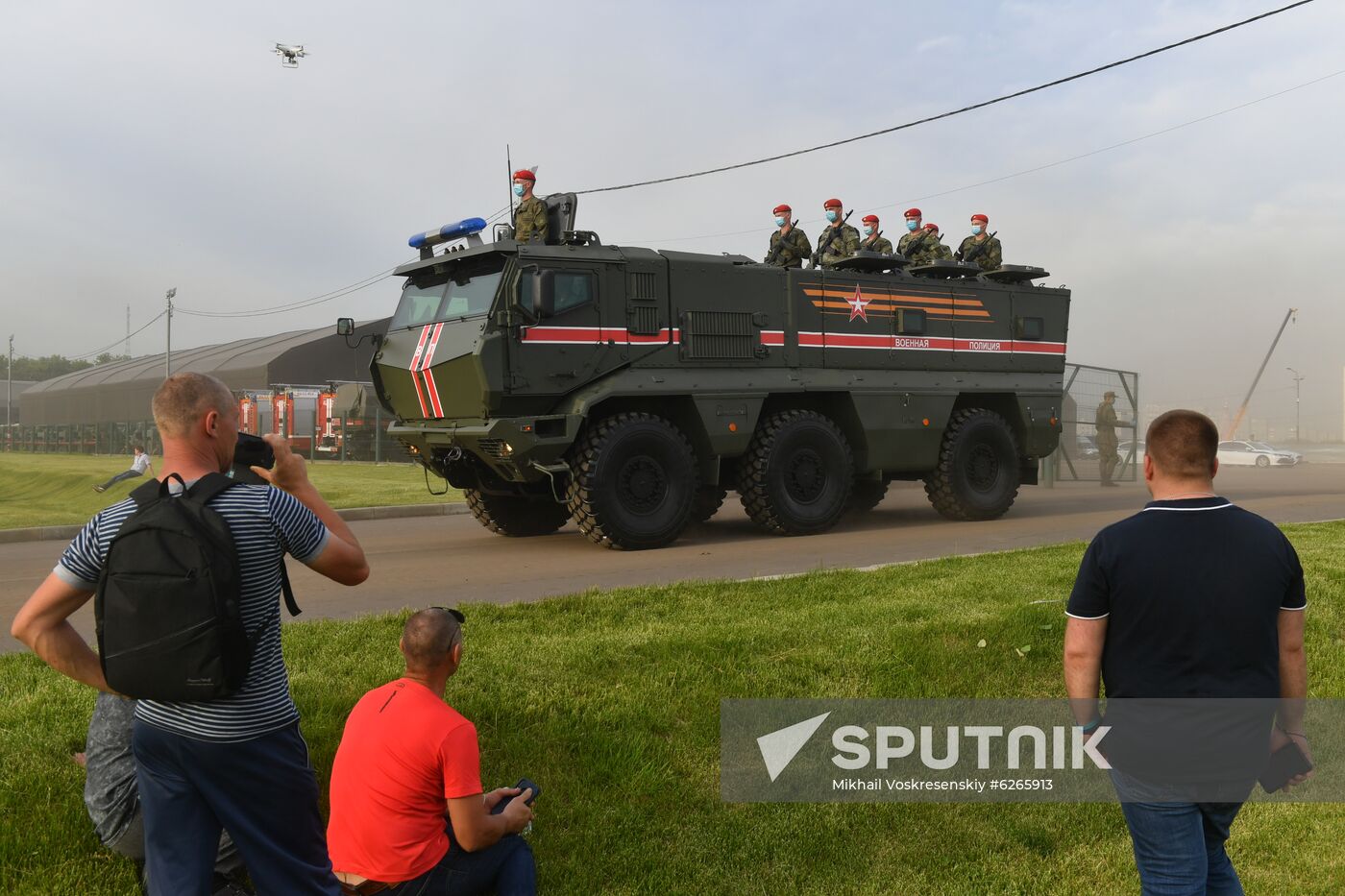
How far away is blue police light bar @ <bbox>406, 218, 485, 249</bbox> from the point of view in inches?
430

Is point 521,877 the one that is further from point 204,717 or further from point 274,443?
point 274,443

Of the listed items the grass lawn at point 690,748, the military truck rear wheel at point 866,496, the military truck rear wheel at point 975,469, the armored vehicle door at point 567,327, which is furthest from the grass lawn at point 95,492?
the grass lawn at point 690,748

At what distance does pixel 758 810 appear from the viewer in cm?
434

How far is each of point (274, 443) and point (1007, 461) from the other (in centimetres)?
1227

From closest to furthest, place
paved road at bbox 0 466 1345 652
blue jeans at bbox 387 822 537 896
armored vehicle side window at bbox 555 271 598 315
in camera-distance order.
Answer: blue jeans at bbox 387 822 537 896 → paved road at bbox 0 466 1345 652 → armored vehicle side window at bbox 555 271 598 315

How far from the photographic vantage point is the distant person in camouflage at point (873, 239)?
1371cm

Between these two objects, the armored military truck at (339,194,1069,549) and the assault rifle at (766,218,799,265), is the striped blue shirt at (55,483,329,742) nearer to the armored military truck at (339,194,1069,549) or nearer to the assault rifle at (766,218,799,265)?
the armored military truck at (339,194,1069,549)

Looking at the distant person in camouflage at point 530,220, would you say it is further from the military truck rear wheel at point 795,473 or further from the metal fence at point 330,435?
the metal fence at point 330,435

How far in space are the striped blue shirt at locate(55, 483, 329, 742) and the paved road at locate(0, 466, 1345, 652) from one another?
15.6ft

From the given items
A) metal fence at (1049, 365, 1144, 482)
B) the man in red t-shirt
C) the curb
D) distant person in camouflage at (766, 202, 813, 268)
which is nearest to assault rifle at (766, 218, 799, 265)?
distant person in camouflage at (766, 202, 813, 268)

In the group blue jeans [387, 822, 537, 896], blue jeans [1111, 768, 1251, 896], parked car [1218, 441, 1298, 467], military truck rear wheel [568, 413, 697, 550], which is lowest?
parked car [1218, 441, 1298, 467]

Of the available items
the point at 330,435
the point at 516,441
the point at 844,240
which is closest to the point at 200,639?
the point at 516,441

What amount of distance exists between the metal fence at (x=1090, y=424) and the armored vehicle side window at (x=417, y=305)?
12285 mm

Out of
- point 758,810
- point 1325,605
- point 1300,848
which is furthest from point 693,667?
point 1325,605
